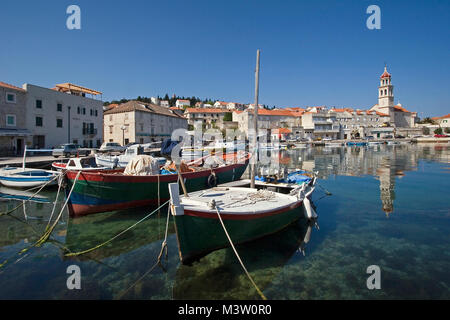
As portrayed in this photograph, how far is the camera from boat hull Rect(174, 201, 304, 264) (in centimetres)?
589

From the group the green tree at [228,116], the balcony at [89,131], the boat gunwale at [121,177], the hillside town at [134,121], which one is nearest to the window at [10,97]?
the hillside town at [134,121]

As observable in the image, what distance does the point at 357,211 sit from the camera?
37.3 ft

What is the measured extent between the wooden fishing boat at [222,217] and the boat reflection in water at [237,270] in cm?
41

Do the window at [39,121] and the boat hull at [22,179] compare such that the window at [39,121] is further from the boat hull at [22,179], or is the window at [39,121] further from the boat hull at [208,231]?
the boat hull at [208,231]

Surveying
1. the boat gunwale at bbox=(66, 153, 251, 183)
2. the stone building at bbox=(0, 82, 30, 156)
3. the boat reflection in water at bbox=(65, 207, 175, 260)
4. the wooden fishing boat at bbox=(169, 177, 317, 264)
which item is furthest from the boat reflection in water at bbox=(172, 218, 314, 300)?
the stone building at bbox=(0, 82, 30, 156)

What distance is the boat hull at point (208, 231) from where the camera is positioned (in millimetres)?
5891

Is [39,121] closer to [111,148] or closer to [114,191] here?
[111,148]

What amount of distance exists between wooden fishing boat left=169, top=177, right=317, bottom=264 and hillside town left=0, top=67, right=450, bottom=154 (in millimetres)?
28836

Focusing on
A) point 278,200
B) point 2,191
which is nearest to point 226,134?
point 2,191

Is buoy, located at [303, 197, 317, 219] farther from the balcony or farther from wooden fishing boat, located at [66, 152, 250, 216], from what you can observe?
the balcony

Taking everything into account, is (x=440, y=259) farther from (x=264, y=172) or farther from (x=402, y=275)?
(x=264, y=172)

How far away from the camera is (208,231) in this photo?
6074mm

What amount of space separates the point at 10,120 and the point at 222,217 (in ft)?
103
